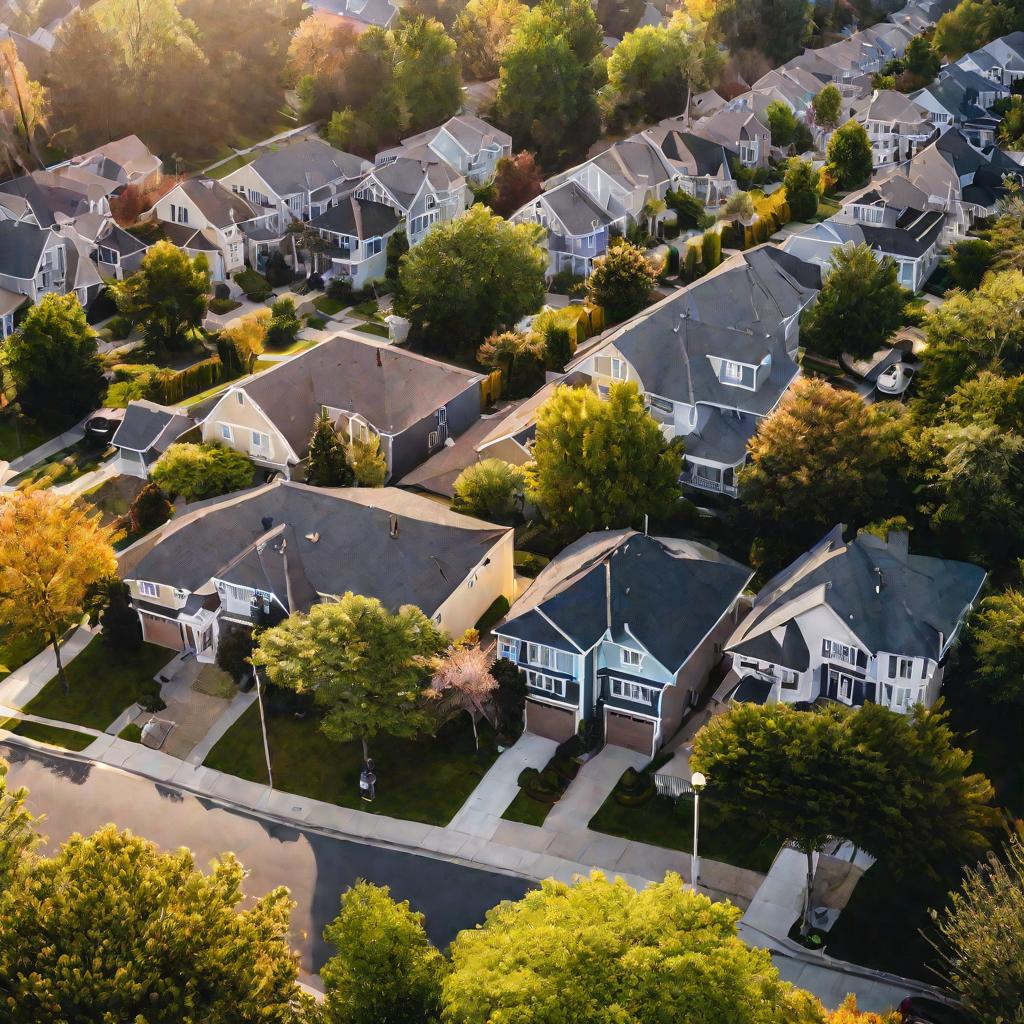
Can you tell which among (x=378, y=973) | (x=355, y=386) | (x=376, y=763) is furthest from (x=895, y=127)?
(x=378, y=973)

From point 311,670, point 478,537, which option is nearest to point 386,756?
point 311,670

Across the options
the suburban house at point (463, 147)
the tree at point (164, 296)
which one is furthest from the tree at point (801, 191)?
the tree at point (164, 296)

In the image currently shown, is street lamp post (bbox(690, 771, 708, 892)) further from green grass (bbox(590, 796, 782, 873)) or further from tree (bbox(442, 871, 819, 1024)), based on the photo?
tree (bbox(442, 871, 819, 1024))

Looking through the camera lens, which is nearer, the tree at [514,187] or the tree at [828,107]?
the tree at [514,187]

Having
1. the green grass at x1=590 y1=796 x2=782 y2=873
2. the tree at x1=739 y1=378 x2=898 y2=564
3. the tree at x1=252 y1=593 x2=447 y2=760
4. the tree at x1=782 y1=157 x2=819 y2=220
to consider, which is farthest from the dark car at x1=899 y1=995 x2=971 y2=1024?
the tree at x1=782 y1=157 x2=819 y2=220

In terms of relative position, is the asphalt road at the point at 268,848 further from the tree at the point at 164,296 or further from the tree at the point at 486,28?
the tree at the point at 486,28

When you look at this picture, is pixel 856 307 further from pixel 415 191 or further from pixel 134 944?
pixel 134 944
